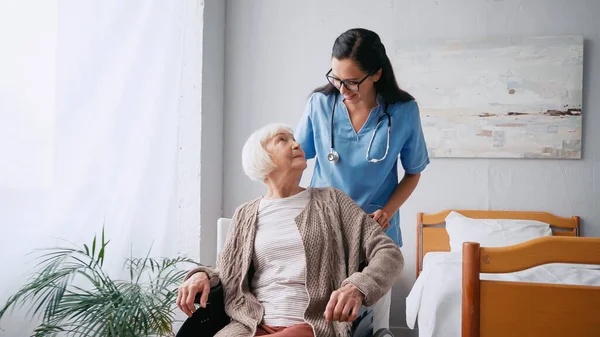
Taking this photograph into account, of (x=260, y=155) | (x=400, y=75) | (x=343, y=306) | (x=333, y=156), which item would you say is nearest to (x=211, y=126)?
(x=400, y=75)

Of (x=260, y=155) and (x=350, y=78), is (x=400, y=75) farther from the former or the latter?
(x=260, y=155)

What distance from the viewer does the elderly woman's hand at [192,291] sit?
4.66 feet

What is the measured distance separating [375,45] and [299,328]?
88 cm

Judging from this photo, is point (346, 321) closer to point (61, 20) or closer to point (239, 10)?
point (61, 20)

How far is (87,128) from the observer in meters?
2.42

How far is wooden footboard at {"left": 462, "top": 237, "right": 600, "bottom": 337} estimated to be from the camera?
1.43 m

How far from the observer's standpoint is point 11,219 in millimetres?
2057

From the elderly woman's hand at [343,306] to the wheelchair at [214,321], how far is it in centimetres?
8

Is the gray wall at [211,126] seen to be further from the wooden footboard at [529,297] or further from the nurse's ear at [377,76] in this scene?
the wooden footboard at [529,297]

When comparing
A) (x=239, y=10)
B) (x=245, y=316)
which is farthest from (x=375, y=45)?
(x=239, y=10)

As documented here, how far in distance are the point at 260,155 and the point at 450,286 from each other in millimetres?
853

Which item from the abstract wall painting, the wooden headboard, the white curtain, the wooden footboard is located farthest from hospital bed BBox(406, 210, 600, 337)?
the abstract wall painting

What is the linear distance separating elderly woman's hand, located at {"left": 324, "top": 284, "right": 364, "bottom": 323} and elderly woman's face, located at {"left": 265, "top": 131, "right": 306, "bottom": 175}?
0.46 metres

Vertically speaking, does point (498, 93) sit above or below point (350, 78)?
above
